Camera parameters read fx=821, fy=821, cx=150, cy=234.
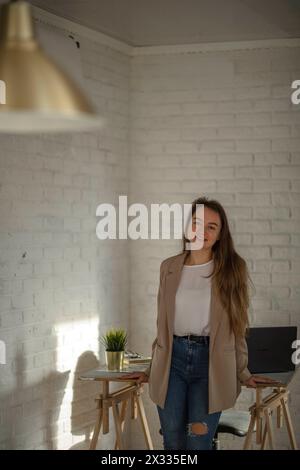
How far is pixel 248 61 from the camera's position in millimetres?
4871

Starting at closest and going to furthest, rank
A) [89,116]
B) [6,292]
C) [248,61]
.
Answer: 1. [89,116]
2. [6,292]
3. [248,61]

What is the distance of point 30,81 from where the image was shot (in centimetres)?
175

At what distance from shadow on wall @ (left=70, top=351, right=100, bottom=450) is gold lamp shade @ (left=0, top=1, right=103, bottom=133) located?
2.92 m

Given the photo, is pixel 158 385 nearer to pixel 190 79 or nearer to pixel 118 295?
pixel 118 295

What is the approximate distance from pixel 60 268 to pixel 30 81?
2.73 m

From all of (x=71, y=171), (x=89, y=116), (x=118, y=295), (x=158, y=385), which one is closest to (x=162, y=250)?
(x=118, y=295)

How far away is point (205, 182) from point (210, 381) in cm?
184

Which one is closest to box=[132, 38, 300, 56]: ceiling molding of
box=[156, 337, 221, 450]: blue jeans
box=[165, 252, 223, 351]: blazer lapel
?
box=[165, 252, 223, 351]: blazer lapel

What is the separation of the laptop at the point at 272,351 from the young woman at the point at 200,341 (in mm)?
759

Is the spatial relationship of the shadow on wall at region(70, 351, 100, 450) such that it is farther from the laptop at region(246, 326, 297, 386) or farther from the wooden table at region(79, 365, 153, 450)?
the laptop at region(246, 326, 297, 386)

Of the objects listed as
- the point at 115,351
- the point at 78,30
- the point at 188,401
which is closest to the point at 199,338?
the point at 188,401

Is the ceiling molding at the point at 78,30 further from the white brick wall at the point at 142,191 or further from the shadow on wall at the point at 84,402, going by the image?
the shadow on wall at the point at 84,402

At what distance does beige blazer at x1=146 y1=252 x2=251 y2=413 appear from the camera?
3359mm
